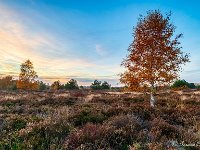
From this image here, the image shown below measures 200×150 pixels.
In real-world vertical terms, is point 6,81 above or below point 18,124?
above

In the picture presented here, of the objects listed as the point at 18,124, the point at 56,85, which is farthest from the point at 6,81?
the point at 18,124

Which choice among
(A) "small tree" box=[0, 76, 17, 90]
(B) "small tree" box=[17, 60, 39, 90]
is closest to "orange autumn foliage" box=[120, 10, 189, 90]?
(B) "small tree" box=[17, 60, 39, 90]

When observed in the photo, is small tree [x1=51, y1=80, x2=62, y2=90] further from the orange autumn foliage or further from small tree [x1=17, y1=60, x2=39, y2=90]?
the orange autumn foliage

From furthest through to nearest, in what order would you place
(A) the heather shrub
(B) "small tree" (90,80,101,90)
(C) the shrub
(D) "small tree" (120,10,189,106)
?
(B) "small tree" (90,80,101,90), (D) "small tree" (120,10,189,106), (A) the heather shrub, (C) the shrub

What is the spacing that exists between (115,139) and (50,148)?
1751 mm

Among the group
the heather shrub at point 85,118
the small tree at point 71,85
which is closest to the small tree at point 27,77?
the small tree at point 71,85

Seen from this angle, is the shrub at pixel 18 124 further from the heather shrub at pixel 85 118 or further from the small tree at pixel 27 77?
the small tree at pixel 27 77

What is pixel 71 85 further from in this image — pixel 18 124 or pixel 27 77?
pixel 18 124

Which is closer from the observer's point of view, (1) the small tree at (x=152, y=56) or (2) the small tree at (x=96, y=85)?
(1) the small tree at (x=152, y=56)

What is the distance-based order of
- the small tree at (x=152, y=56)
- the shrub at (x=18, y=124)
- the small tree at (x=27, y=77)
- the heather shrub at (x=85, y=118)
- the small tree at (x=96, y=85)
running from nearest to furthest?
the shrub at (x=18, y=124) < the heather shrub at (x=85, y=118) < the small tree at (x=152, y=56) < the small tree at (x=27, y=77) < the small tree at (x=96, y=85)

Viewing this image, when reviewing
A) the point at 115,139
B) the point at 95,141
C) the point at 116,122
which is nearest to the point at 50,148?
the point at 95,141

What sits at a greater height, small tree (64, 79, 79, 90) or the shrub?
small tree (64, 79, 79, 90)

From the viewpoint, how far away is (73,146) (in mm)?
7008

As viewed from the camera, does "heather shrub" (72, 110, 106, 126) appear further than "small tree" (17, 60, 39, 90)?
No
